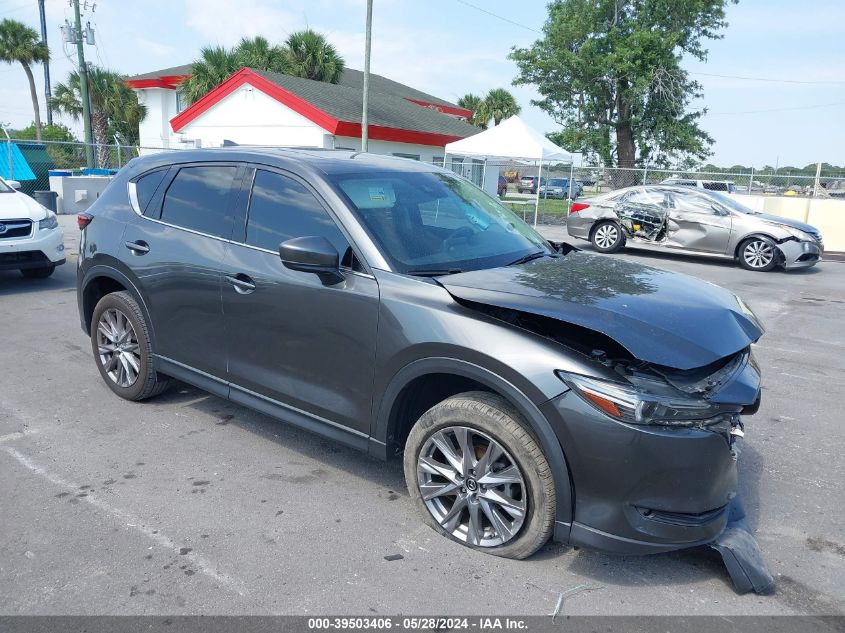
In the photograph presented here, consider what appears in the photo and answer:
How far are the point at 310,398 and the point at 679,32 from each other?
33.2m

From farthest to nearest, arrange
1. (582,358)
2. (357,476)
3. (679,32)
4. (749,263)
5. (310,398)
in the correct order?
(679,32) → (749,263) → (357,476) → (310,398) → (582,358)

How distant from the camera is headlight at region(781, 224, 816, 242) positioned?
12.4 meters

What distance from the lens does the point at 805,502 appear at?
3.74 meters

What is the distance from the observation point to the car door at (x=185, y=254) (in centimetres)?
407

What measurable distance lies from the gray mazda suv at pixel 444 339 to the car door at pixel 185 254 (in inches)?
0.5

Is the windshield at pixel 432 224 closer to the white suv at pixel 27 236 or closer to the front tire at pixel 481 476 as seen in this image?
the front tire at pixel 481 476

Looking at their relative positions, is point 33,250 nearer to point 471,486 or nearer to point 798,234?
point 471,486

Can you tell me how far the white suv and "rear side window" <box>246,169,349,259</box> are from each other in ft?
18.9

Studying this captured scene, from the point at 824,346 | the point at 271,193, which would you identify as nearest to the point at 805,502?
the point at 271,193

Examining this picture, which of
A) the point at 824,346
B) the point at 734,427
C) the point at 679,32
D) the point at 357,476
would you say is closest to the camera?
the point at 734,427

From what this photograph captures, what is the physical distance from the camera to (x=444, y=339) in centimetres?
305

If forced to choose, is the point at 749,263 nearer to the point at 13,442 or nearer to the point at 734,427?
the point at 734,427

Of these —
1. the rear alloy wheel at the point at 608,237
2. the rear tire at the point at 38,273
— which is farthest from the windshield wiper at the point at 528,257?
the rear alloy wheel at the point at 608,237

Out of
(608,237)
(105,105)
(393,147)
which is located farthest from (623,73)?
(105,105)
